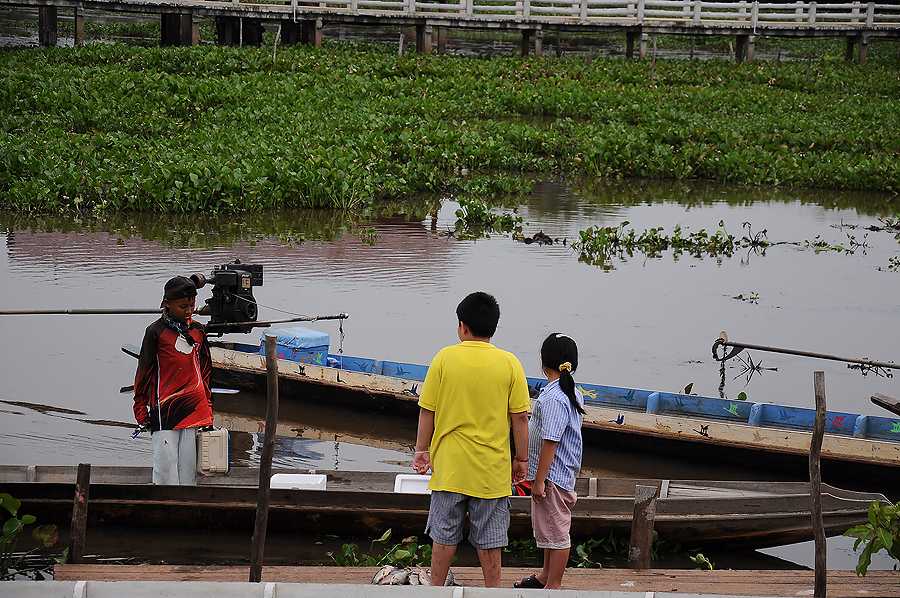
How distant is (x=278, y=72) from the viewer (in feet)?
89.4

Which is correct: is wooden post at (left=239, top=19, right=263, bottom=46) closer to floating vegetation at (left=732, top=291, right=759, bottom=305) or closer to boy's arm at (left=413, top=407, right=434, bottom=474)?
floating vegetation at (left=732, top=291, right=759, bottom=305)

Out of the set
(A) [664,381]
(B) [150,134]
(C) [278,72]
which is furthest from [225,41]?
(A) [664,381]

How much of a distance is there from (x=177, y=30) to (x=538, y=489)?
27629 millimetres

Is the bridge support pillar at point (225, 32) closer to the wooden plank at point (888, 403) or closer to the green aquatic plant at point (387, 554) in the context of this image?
the green aquatic plant at point (387, 554)

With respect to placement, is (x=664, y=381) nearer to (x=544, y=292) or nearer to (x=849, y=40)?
(x=544, y=292)

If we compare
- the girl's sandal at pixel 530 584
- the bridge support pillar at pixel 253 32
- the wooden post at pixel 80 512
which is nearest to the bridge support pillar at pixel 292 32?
the bridge support pillar at pixel 253 32

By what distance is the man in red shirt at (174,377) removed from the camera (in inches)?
290

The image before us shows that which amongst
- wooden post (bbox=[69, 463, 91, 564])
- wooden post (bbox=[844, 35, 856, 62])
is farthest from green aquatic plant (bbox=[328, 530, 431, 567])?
wooden post (bbox=[844, 35, 856, 62])

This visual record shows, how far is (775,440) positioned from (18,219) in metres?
11.4

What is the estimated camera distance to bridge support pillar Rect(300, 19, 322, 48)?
3139 centimetres

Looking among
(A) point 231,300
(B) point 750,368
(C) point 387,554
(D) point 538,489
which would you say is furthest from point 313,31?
(D) point 538,489

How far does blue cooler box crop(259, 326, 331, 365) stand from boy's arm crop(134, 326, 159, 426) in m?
3.84

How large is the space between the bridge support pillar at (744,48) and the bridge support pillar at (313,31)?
1069cm

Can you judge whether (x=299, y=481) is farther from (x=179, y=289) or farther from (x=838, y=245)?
(x=838, y=245)
